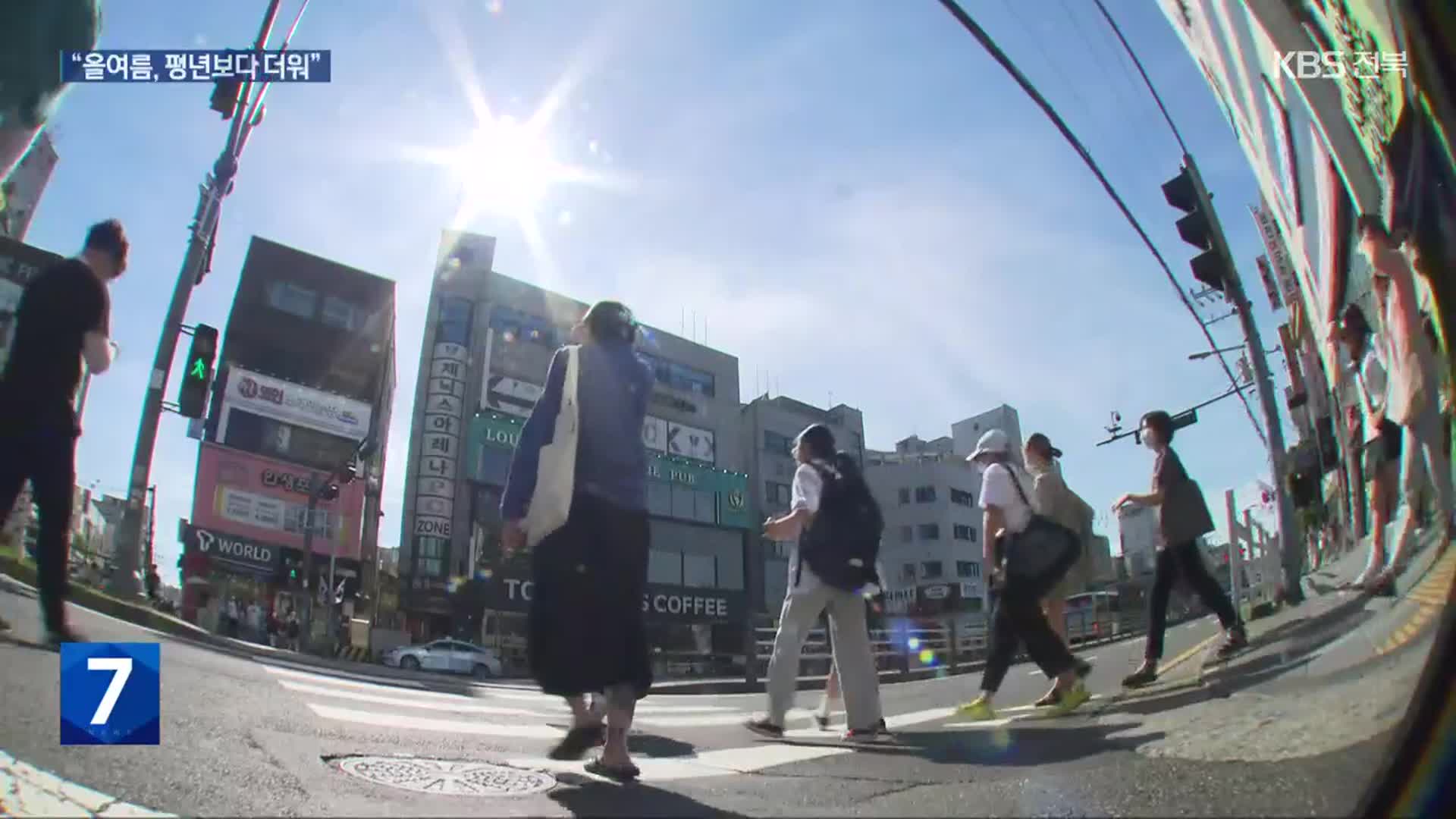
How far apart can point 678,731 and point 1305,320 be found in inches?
53.7

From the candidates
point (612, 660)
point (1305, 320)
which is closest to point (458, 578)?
point (612, 660)

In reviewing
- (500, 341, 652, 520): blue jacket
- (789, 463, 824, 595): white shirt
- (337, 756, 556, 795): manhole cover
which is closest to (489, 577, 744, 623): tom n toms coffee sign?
(500, 341, 652, 520): blue jacket

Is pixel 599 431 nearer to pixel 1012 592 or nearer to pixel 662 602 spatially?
pixel 662 602

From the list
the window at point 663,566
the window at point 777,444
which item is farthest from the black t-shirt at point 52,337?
the window at point 777,444

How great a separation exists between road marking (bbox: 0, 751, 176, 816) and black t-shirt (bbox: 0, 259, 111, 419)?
374 mm

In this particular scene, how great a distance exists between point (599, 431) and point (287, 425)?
0.45 m

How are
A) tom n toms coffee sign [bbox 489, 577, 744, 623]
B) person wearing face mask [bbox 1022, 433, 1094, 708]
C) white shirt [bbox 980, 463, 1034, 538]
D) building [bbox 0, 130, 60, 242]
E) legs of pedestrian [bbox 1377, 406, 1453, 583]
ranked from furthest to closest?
white shirt [bbox 980, 463, 1034, 538] < person wearing face mask [bbox 1022, 433, 1094, 708] < tom n toms coffee sign [bbox 489, 577, 744, 623] < building [bbox 0, 130, 60, 242] < legs of pedestrian [bbox 1377, 406, 1453, 583]

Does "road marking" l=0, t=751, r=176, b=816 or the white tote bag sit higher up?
the white tote bag

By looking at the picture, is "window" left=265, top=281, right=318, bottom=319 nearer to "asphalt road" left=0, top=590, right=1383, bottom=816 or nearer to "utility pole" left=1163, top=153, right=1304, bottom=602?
"asphalt road" left=0, top=590, right=1383, bottom=816

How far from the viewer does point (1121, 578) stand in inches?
48.8

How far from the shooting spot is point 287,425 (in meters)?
0.99

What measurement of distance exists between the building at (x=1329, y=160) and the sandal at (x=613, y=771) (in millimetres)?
923

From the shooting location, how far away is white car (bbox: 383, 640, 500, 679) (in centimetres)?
100

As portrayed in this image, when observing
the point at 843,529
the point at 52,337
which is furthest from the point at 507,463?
the point at 843,529
